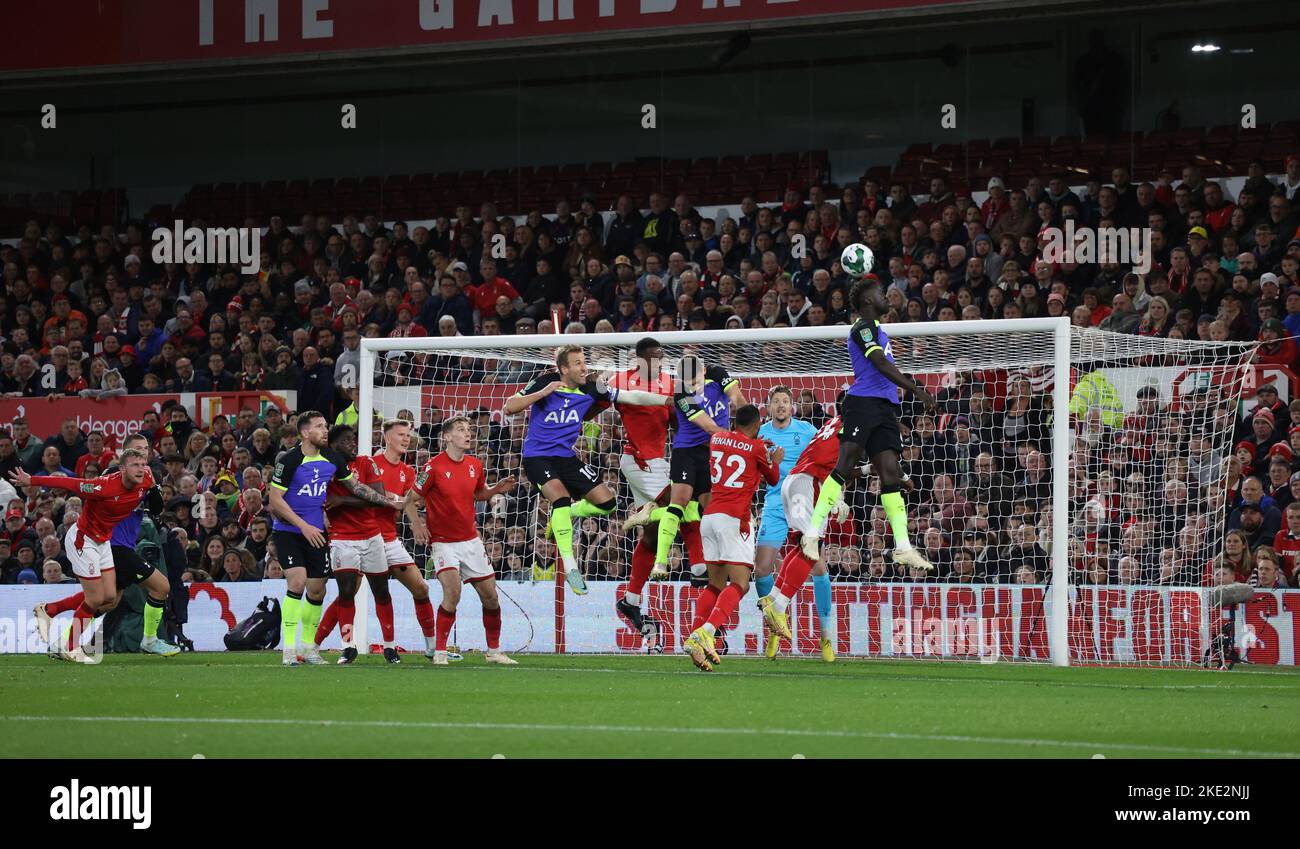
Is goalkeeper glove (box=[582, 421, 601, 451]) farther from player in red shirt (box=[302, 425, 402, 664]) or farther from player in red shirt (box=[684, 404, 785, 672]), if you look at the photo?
player in red shirt (box=[684, 404, 785, 672])

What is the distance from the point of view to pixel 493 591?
13148 millimetres

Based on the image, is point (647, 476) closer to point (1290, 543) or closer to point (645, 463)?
point (645, 463)

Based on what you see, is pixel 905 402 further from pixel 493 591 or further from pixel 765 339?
pixel 493 591

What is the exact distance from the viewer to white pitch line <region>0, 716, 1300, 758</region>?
24.0 ft

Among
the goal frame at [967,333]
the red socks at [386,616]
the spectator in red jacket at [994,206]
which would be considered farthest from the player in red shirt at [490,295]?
the red socks at [386,616]

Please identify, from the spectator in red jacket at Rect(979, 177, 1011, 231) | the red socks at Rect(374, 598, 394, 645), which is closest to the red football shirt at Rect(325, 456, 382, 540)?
the red socks at Rect(374, 598, 394, 645)

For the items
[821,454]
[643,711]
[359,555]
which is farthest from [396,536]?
[643,711]

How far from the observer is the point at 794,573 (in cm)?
1305

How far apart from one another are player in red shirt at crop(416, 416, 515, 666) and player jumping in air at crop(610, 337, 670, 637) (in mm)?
1138

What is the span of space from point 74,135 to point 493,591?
15.1 metres

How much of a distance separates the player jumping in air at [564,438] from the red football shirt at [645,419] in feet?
0.86

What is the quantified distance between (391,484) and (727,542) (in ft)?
10.6

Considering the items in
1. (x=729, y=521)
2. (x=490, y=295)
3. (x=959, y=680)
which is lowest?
(x=959, y=680)
